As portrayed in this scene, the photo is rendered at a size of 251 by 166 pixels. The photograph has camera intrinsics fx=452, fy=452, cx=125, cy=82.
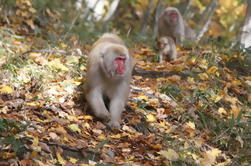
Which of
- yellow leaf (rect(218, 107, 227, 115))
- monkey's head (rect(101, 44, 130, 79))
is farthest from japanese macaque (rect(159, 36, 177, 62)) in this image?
monkey's head (rect(101, 44, 130, 79))

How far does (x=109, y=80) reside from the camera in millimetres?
5836

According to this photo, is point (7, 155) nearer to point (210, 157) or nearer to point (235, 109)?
point (210, 157)

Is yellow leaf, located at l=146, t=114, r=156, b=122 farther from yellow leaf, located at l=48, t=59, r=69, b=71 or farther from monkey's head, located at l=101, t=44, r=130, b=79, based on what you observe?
yellow leaf, located at l=48, t=59, r=69, b=71

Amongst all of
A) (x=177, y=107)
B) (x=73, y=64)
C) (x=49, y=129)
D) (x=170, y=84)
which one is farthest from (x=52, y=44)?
(x=49, y=129)

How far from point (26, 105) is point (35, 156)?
53.9 inches

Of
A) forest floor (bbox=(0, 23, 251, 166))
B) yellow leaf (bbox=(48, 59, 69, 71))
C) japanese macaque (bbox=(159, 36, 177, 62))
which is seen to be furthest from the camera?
japanese macaque (bbox=(159, 36, 177, 62))

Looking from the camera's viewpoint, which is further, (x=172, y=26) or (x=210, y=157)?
(x=172, y=26)

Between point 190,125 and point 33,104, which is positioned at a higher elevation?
point 33,104

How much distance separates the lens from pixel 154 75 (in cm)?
781

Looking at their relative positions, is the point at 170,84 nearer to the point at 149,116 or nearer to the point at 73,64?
the point at 149,116

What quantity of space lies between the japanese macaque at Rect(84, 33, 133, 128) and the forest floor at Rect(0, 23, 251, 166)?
0.20 m

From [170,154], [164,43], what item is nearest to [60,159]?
[170,154]

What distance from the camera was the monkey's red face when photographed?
5660mm

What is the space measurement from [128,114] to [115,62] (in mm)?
921
